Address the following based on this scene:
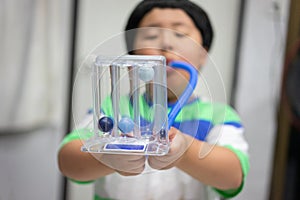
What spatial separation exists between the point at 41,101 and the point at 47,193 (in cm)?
18

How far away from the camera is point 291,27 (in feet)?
2.05

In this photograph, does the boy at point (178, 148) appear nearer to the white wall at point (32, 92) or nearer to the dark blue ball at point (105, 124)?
the dark blue ball at point (105, 124)

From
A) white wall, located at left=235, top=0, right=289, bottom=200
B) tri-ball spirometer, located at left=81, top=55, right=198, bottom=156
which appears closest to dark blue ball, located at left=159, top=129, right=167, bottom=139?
tri-ball spirometer, located at left=81, top=55, right=198, bottom=156

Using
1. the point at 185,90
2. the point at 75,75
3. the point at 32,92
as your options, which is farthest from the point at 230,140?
the point at 32,92

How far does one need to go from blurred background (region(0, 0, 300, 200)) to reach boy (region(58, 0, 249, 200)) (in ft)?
0.38

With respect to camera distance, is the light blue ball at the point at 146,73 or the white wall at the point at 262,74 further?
the white wall at the point at 262,74

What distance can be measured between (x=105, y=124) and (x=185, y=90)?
69 millimetres

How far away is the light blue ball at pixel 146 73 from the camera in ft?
1.00

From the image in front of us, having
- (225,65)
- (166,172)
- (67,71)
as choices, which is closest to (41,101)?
(67,71)

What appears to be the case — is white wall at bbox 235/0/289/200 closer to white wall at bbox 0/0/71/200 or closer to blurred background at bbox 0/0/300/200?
blurred background at bbox 0/0/300/200

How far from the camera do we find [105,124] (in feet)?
1.00

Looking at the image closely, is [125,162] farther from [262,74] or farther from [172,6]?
[262,74]

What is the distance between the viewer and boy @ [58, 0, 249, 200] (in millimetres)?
314

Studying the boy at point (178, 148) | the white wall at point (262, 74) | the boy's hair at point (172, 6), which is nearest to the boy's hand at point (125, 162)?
the boy at point (178, 148)
